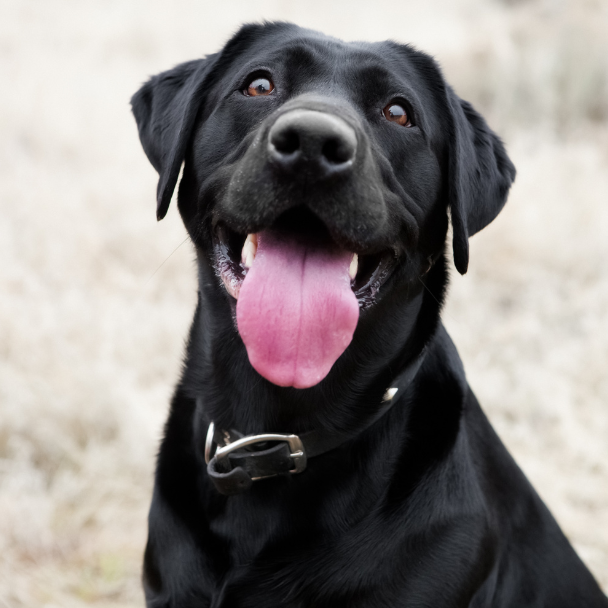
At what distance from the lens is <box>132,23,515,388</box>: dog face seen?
1.67 m

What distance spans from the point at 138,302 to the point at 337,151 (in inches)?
123

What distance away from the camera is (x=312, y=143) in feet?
5.05

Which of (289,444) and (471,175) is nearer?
(289,444)

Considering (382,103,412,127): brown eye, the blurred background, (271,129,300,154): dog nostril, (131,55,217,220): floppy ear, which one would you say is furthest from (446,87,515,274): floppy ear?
the blurred background

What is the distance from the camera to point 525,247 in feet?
17.6

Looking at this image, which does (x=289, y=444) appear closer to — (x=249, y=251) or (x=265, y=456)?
(x=265, y=456)

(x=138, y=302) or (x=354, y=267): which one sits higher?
(x=354, y=267)

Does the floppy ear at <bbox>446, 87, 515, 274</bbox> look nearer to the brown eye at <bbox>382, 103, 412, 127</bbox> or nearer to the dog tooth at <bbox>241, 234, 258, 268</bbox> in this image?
the brown eye at <bbox>382, 103, 412, 127</bbox>

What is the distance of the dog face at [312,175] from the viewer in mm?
1670

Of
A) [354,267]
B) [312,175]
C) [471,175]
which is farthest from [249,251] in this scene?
[471,175]

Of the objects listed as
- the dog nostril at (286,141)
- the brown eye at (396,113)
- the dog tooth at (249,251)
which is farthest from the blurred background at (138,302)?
the dog nostril at (286,141)

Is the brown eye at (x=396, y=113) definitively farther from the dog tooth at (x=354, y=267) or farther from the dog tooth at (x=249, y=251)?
the dog tooth at (x=249, y=251)

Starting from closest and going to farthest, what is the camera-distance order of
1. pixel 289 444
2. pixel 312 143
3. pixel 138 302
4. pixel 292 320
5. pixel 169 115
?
pixel 312 143 < pixel 292 320 < pixel 289 444 < pixel 169 115 < pixel 138 302

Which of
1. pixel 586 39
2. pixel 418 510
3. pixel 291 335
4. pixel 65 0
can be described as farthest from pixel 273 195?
pixel 65 0
